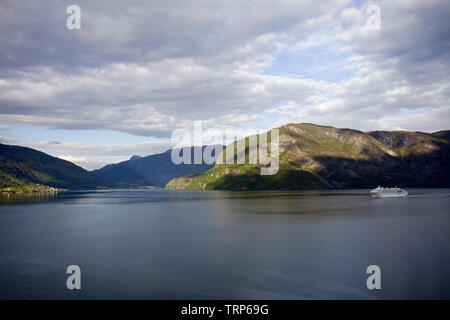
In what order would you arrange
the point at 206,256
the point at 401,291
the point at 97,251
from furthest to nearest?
the point at 97,251 → the point at 206,256 → the point at 401,291

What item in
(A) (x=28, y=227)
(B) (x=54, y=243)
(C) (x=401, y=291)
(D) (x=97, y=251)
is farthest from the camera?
(A) (x=28, y=227)

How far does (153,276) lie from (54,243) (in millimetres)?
31252

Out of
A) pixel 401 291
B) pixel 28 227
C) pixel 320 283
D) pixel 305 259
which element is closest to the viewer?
pixel 401 291

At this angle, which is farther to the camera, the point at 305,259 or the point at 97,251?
the point at 97,251

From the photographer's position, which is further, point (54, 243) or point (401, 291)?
point (54, 243)

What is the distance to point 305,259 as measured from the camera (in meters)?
42.7
